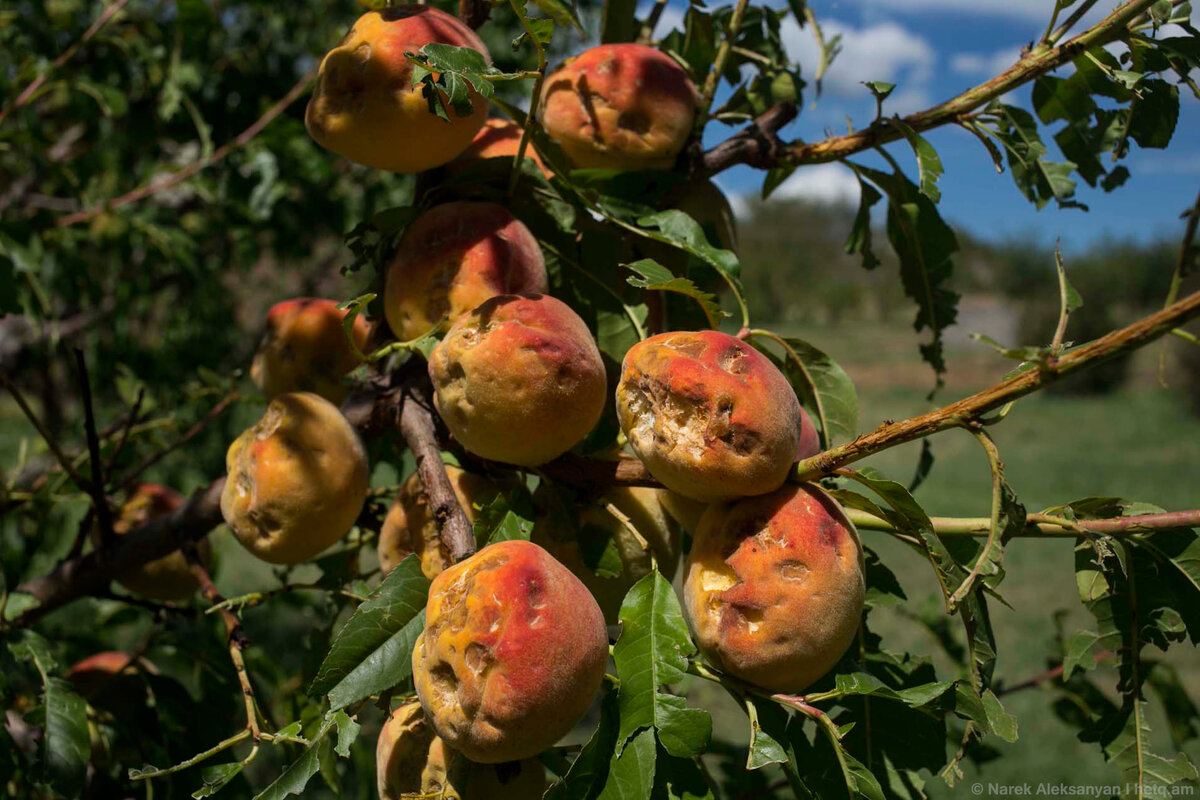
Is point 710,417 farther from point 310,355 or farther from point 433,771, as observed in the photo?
point 310,355

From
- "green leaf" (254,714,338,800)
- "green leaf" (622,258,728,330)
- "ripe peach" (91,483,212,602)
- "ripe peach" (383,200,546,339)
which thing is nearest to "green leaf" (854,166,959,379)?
"green leaf" (622,258,728,330)

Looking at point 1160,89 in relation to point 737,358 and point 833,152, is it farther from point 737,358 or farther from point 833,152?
point 737,358

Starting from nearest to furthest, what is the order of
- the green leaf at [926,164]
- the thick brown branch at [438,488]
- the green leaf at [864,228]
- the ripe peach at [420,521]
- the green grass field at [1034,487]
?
the thick brown branch at [438,488] < the ripe peach at [420,521] < the green leaf at [926,164] < the green leaf at [864,228] < the green grass field at [1034,487]

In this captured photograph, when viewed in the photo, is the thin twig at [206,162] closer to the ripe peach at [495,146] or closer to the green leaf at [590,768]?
the ripe peach at [495,146]

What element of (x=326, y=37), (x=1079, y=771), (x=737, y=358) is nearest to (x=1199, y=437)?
(x=1079, y=771)

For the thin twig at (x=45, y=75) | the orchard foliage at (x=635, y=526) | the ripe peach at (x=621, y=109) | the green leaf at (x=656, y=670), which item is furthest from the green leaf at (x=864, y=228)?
the thin twig at (x=45, y=75)

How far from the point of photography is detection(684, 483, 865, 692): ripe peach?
2.53 ft

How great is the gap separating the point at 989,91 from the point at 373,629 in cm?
84

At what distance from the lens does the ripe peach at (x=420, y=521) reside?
3.02 ft

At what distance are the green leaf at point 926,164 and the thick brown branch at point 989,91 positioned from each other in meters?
0.02

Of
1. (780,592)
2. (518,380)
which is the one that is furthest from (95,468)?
(780,592)

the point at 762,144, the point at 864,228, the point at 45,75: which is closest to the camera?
the point at 762,144

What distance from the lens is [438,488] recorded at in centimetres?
84

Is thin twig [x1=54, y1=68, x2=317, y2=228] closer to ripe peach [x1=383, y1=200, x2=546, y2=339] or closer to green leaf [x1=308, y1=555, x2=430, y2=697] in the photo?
ripe peach [x1=383, y1=200, x2=546, y2=339]
